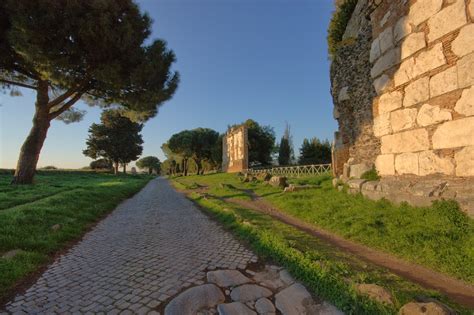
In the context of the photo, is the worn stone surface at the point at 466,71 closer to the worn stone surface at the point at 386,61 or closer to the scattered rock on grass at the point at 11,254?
the worn stone surface at the point at 386,61

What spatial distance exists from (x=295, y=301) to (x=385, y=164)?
4835mm

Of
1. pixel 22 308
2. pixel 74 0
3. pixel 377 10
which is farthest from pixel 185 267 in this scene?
pixel 74 0

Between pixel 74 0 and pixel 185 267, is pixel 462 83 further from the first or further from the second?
pixel 74 0

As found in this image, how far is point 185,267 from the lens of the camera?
4.21 meters

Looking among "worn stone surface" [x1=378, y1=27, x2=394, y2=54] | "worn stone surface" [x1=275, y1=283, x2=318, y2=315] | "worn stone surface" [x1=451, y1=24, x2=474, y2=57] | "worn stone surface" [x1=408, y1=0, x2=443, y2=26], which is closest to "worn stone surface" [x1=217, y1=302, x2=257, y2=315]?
"worn stone surface" [x1=275, y1=283, x2=318, y2=315]

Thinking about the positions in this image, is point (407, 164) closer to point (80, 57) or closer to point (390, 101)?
point (390, 101)

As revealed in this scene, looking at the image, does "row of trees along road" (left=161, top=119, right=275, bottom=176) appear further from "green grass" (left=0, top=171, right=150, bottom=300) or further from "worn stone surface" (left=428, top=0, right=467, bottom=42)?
"worn stone surface" (left=428, top=0, right=467, bottom=42)

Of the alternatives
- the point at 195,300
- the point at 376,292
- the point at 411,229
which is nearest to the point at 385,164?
the point at 411,229

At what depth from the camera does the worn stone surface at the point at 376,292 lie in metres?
2.84

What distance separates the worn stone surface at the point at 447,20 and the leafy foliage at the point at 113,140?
48608mm

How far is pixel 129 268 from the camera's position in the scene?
4.24 metres

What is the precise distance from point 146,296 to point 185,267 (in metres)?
0.96

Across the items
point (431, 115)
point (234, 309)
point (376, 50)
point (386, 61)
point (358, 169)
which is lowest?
A: point (234, 309)

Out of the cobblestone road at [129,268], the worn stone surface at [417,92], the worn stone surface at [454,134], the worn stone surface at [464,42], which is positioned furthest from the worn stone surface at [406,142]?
the cobblestone road at [129,268]
